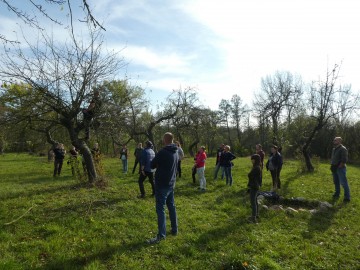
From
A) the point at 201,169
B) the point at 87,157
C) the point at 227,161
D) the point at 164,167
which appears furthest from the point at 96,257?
the point at 227,161

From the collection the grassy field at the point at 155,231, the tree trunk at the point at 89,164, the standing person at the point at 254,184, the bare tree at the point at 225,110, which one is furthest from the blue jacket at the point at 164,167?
the bare tree at the point at 225,110

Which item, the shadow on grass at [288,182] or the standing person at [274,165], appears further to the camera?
the shadow on grass at [288,182]

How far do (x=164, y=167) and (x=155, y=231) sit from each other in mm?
1702

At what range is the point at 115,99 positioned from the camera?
39.1ft

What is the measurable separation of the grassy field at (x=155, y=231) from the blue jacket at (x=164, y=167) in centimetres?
120

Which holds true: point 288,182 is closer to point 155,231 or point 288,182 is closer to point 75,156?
point 155,231

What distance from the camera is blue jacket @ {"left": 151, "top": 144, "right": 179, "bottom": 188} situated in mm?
6078

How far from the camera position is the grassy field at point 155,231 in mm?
5332

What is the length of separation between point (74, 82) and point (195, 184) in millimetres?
6650

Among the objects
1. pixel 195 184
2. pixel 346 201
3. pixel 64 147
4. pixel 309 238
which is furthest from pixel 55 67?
pixel 346 201

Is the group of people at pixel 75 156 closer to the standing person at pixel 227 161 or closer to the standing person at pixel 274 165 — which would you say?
the standing person at pixel 227 161

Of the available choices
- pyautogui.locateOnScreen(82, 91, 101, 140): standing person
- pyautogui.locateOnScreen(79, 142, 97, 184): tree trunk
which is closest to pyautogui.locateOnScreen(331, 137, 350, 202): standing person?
pyautogui.locateOnScreen(82, 91, 101, 140): standing person

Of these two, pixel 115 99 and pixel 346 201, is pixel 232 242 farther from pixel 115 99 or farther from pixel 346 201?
pixel 115 99

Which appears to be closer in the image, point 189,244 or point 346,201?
point 189,244
